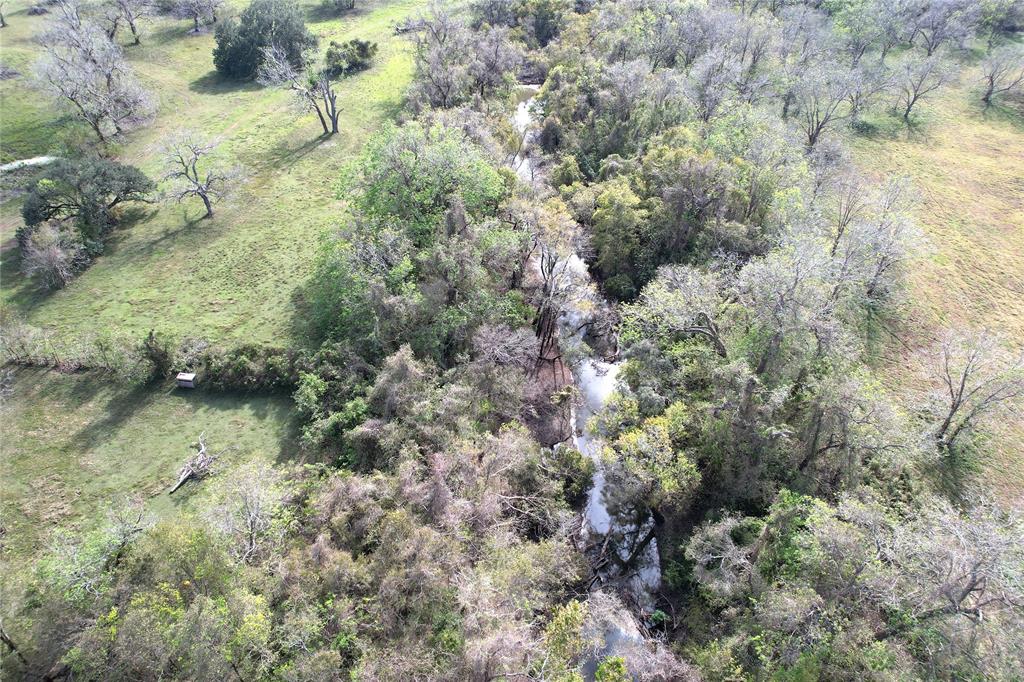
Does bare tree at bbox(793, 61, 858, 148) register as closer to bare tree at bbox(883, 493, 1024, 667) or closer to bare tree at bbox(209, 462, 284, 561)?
bare tree at bbox(883, 493, 1024, 667)

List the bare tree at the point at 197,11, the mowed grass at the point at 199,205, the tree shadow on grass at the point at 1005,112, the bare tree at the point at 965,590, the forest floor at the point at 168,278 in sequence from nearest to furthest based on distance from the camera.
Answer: the bare tree at the point at 965,590
the forest floor at the point at 168,278
the mowed grass at the point at 199,205
the tree shadow on grass at the point at 1005,112
the bare tree at the point at 197,11

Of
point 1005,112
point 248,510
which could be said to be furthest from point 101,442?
point 1005,112

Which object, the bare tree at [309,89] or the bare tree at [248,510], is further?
the bare tree at [309,89]

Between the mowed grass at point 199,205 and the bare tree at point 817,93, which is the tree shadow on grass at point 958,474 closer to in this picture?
the bare tree at point 817,93

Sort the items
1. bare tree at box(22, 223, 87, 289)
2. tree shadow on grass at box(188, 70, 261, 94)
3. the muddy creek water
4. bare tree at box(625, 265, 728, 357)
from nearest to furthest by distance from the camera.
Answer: the muddy creek water → bare tree at box(625, 265, 728, 357) → bare tree at box(22, 223, 87, 289) → tree shadow on grass at box(188, 70, 261, 94)

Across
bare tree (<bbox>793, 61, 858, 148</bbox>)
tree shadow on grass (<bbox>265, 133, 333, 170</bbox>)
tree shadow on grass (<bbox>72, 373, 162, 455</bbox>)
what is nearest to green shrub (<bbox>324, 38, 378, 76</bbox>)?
tree shadow on grass (<bbox>265, 133, 333, 170</bbox>)

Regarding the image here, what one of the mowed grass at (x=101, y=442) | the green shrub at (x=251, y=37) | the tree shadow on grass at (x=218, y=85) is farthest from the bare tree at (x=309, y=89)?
the mowed grass at (x=101, y=442)
